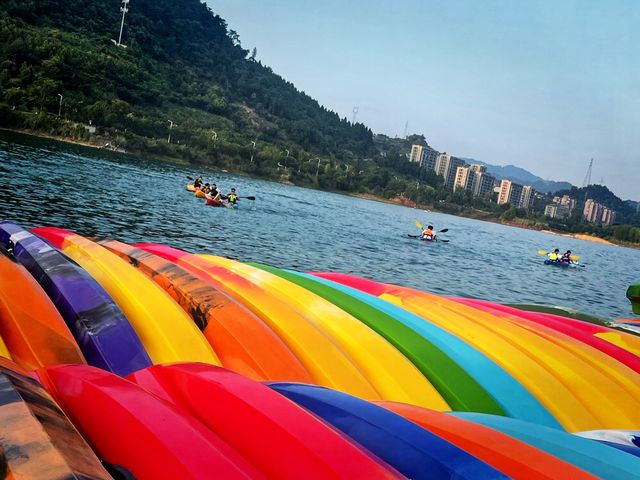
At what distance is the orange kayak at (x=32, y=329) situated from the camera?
8.16ft

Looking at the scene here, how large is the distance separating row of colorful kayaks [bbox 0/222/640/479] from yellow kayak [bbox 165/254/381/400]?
0.05 ft

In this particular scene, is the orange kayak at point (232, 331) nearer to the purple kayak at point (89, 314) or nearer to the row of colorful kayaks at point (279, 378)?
the row of colorful kayaks at point (279, 378)

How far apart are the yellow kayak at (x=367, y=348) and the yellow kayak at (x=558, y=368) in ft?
3.13

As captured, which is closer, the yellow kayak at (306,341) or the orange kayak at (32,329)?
the orange kayak at (32,329)

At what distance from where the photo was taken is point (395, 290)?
5.68 meters

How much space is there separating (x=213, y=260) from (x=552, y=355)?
379 centimetres

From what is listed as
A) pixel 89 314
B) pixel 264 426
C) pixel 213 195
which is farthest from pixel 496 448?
pixel 213 195

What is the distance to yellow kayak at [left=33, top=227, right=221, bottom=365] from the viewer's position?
305cm

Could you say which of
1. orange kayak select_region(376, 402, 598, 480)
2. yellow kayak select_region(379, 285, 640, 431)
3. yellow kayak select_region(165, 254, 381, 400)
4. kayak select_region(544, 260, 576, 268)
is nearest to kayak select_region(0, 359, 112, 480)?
orange kayak select_region(376, 402, 598, 480)

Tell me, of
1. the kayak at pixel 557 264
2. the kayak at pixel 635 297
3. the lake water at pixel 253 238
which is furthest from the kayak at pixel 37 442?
the kayak at pixel 557 264

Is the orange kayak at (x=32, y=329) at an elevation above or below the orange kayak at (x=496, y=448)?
below

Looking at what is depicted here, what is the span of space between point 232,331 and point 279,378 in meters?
0.58

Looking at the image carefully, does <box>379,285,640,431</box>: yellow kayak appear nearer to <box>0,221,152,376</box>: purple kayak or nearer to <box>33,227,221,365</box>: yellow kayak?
<box>33,227,221,365</box>: yellow kayak

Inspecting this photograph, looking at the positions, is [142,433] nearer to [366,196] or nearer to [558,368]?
[558,368]
